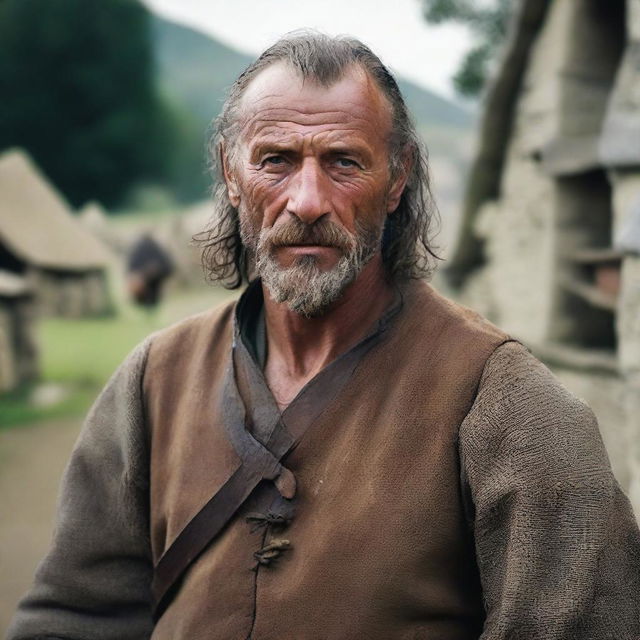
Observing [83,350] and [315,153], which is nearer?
[315,153]

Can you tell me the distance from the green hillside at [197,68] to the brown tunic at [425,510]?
18.9m

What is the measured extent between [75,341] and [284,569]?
48.4 feet

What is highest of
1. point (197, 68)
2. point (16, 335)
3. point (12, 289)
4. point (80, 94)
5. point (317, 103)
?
point (317, 103)

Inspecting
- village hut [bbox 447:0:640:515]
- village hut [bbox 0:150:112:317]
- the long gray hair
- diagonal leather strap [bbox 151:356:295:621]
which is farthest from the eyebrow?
village hut [bbox 0:150:112:317]

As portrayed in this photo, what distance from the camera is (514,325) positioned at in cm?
682

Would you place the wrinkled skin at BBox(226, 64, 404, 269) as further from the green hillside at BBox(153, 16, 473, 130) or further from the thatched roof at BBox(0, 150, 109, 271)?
the green hillside at BBox(153, 16, 473, 130)

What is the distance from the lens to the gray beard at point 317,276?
207 cm

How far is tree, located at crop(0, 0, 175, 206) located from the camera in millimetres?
28016

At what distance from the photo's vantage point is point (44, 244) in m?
14.6

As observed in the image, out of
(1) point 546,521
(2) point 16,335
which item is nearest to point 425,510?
(1) point 546,521

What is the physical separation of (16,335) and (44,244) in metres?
4.06

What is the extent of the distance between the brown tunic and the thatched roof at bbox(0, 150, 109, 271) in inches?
489

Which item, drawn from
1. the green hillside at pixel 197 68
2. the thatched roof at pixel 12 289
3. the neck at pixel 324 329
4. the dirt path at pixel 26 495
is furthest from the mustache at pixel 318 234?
the green hillside at pixel 197 68

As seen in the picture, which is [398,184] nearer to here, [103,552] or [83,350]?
[103,552]
